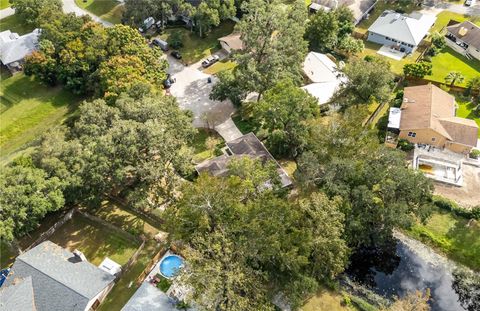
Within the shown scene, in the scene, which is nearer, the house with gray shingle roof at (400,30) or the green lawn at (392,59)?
the green lawn at (392,59)

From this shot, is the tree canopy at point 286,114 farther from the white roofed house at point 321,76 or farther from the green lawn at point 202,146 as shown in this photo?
the white roofed house at point 321,76

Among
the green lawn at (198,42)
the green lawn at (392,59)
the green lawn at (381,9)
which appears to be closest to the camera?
the green lawn at (392,59)

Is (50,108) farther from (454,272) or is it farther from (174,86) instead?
(454,272)

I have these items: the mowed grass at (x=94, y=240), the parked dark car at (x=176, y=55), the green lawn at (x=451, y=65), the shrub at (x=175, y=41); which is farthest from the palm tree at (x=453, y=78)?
the mowed grass at (x=94, y=240)

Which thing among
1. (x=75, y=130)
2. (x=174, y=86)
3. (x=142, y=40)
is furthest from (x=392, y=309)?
(x=142, y=40)

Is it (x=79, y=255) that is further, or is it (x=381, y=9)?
(x=381, y=9)

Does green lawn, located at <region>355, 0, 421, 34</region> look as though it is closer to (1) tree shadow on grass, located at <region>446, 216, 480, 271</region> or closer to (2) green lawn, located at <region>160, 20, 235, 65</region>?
(2) green lawn, located at <region>160, 20, 235, 65</region>

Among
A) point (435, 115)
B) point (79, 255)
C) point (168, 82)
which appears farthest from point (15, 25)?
point (435, 115)

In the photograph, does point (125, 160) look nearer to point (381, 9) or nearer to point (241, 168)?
point (241, 168)

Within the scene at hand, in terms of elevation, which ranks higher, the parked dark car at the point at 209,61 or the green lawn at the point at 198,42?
the green lawn at the point at 198,42
